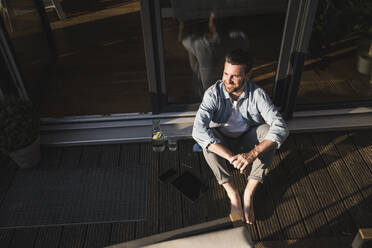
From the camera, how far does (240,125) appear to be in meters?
2.27

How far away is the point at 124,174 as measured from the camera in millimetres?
2455

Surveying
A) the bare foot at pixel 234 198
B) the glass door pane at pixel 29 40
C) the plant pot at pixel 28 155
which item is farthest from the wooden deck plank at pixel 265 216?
the glass door pane at pixel 29 40

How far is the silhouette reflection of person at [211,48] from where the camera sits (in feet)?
7.73

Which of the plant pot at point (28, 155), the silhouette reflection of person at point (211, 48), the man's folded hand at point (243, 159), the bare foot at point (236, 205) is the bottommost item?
the bare foot at point (236, 205)

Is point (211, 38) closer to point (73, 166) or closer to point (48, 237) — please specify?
point (73, 166)

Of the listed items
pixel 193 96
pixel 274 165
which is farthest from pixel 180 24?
pixel 274 165

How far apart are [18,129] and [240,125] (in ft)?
5.43

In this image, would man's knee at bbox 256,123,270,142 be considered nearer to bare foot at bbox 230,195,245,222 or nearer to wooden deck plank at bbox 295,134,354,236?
bare foot at bbox 230,195,245,222

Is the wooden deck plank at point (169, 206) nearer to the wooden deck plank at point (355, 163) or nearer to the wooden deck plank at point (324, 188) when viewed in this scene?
the wooden deck plank at point (324, 188)

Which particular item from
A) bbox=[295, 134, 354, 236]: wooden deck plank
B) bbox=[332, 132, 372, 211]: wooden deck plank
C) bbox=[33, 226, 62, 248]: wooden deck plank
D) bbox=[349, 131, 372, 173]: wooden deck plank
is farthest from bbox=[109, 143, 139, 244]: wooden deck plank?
bbox=[349, 131, 372, 173]: wooden deck plank

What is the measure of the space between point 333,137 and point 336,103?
1.05 feet

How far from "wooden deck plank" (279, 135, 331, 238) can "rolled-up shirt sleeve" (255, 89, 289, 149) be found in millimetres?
530

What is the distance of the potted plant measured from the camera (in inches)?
87.5

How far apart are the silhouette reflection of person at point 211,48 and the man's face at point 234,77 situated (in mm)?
483
